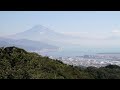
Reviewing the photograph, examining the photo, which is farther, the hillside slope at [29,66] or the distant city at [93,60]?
the distant city at [93,60]

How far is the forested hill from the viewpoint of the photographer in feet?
32.8

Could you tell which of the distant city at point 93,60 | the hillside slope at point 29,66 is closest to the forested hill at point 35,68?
the hillside slope at point 29,66

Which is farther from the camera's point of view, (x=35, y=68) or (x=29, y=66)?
(x=35, y=68)

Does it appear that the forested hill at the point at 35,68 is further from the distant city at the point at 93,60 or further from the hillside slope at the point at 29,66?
the distant city at the point at 93,60

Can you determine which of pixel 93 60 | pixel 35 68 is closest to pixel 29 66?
pixel 35 68

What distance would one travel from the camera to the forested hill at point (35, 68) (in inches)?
394

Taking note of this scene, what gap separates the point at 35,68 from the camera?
10.9 metres

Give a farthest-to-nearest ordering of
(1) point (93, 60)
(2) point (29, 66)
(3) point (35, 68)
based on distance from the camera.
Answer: (1) point (93, 60) < (3) point (35, 68) < (2) point (29, 66)

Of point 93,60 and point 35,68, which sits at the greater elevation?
point 93,60

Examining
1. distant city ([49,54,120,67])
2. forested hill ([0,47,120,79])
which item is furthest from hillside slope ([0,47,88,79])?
distant city ([49,54,120,67])

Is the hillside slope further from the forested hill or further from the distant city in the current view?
the distant city

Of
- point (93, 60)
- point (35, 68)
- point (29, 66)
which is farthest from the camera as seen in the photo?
point (93, 60)

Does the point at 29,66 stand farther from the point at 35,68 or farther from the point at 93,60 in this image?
the point at 93,60
